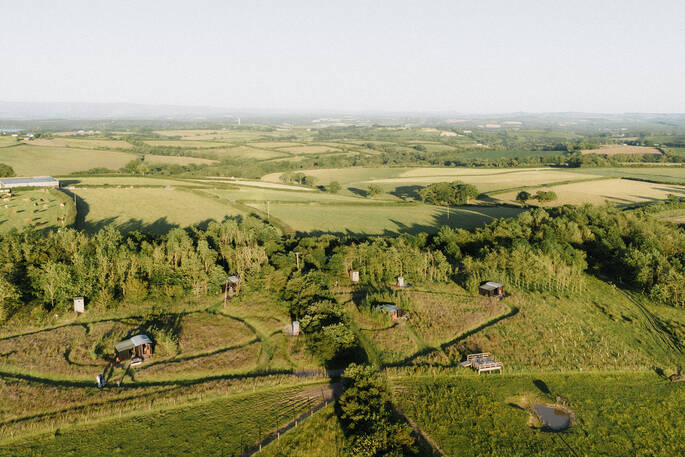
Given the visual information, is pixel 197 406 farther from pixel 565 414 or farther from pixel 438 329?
pixel 565 414

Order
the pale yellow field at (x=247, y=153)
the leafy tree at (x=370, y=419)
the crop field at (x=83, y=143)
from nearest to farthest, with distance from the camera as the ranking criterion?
1. the leafy tree at (x=370, y=419)
2. the crop field at (x=83, y=143)
3. the pale yellow field at (x=247, y=153)

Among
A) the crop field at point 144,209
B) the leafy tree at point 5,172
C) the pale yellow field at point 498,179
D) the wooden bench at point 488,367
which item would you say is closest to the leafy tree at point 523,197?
the pale yellow field at point 498,179

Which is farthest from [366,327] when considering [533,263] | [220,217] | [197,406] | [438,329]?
[220,217]

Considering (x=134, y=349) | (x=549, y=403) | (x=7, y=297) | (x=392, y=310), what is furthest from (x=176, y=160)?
(x=549, y=403)

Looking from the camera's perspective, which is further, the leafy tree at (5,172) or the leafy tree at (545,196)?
the leafy tree at (5,172)

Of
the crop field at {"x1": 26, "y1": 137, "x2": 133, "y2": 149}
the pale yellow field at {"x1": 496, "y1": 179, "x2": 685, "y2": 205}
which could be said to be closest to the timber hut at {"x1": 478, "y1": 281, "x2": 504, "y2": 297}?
the pale yellow field at {"x1": 496, "y1": 179, "x2": 685, "y2": 205}

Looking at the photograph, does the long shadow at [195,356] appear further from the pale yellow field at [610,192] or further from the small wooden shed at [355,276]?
the pale yellow field at [610,192]

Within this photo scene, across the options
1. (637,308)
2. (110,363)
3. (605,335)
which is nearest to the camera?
(110,363)
